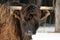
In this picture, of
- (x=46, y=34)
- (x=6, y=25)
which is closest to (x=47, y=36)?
(x=46, y=34)

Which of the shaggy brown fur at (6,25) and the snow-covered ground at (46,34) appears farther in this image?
the snow-covered ground at (46,34)

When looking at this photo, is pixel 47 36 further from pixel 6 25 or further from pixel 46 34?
pixel 6 25

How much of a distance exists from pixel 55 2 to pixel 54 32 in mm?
454

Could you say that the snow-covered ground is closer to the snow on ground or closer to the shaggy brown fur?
the snow on ground

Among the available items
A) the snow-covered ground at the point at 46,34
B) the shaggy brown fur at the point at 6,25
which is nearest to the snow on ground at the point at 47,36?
the snow-covered ground at the point at 46,34

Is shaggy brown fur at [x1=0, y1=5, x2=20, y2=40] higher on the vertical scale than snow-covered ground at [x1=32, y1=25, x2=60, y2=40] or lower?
higher

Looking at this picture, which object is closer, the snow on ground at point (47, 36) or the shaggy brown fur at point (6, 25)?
the shaggy brown fur at point (6, 25)

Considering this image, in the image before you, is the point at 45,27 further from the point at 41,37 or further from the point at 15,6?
the point at 15,6

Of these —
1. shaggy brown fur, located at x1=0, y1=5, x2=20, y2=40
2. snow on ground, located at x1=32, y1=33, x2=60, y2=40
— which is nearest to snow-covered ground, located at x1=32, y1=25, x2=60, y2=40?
snow on ground, located at x1=32, y1=33, x2=60, y2=40

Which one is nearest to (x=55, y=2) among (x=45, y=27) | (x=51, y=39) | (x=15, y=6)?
(x=45, y=27)

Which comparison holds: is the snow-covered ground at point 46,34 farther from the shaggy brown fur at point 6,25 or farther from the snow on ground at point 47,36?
the shaggy brown fur at point 6,25

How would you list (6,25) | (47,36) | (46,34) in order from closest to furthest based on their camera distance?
(6,25) < (47,36) < (46,34)

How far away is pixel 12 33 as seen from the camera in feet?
3.63

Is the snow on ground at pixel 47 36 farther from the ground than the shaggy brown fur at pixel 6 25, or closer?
closer
